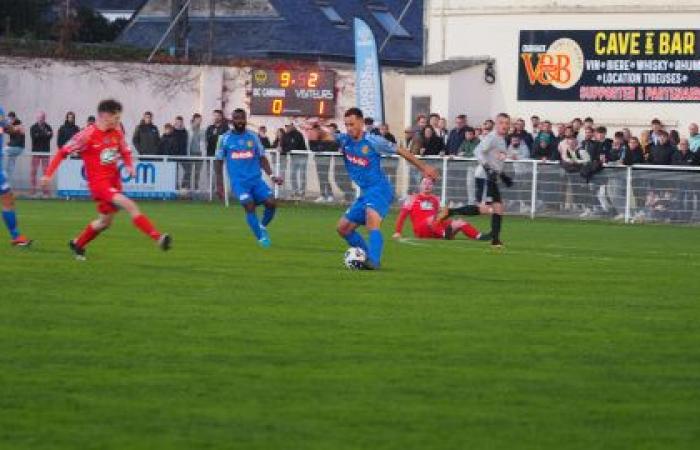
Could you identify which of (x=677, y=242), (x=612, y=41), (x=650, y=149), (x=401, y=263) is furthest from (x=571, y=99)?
(x=401, y=263)

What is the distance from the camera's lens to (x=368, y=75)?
4275 cm

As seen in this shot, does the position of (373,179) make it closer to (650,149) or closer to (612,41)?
(650,149)

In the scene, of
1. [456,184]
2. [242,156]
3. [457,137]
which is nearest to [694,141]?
[456,184]

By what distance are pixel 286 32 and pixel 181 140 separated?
23341mm

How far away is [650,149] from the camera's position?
36.1 meters

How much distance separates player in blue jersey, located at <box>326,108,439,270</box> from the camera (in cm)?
2083

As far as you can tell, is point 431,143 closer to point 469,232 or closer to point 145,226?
point 469,232

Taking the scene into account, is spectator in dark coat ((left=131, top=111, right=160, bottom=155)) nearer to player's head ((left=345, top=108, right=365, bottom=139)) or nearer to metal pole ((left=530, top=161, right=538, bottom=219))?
metal pole ((left=530, top=161, right=538, bottom=219))

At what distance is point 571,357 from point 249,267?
8.01m

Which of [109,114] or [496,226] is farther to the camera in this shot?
[496,226]

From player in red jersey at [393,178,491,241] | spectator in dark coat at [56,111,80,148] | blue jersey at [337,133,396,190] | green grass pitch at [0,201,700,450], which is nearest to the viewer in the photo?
green grass pitch at [0,201,700,450]

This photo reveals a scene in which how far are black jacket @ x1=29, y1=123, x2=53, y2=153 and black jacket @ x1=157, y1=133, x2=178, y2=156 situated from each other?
249 centimetres

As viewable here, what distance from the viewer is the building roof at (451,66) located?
46.5m

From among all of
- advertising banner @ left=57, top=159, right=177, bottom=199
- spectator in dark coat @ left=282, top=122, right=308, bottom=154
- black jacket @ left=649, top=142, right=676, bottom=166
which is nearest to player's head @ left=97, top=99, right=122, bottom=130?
black jacket @ left=649, top=142, right=676, bottom=166
